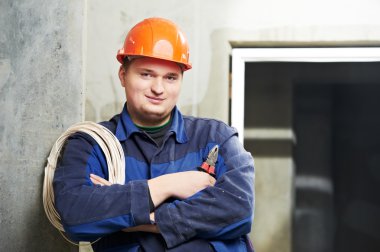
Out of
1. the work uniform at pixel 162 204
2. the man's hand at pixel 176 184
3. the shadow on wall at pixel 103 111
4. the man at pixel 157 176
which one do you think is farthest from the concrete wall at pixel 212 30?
the man's hand at pixel 176 184

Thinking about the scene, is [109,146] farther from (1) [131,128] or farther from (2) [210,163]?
(2) [210,163]

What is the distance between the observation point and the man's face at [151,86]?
1976 mm

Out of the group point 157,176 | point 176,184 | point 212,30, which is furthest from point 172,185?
point 212,30

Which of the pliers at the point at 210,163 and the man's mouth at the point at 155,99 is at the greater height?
the man's mouth at the point at 155,99

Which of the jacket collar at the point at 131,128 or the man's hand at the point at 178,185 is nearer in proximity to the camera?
the man's hand at the point at 178,185

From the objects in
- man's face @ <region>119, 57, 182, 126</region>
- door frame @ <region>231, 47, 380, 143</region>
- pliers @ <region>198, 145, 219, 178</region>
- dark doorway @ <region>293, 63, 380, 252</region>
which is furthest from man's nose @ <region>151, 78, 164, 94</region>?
dark doorway @ <region>293, 63, 380, 252</region>

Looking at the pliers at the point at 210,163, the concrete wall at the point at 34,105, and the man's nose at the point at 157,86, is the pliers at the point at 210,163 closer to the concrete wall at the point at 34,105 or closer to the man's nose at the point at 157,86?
the man's nose at the point at 157,86

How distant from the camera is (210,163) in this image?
1.93 meters

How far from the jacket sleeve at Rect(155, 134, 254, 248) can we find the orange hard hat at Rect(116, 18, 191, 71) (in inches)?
21.2

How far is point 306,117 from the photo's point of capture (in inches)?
181

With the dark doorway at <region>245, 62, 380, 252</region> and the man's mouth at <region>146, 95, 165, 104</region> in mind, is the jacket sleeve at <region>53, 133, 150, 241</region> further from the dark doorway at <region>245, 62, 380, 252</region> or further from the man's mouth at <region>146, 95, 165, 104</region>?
the dark doorway at <region>245, 62, 380, 252</region>

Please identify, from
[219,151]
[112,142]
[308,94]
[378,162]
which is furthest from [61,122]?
[378,162]

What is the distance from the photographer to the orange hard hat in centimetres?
199

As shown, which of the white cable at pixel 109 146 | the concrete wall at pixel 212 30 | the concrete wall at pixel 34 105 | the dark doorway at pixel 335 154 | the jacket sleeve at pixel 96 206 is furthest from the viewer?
the dark doorway at pixel 335 154
